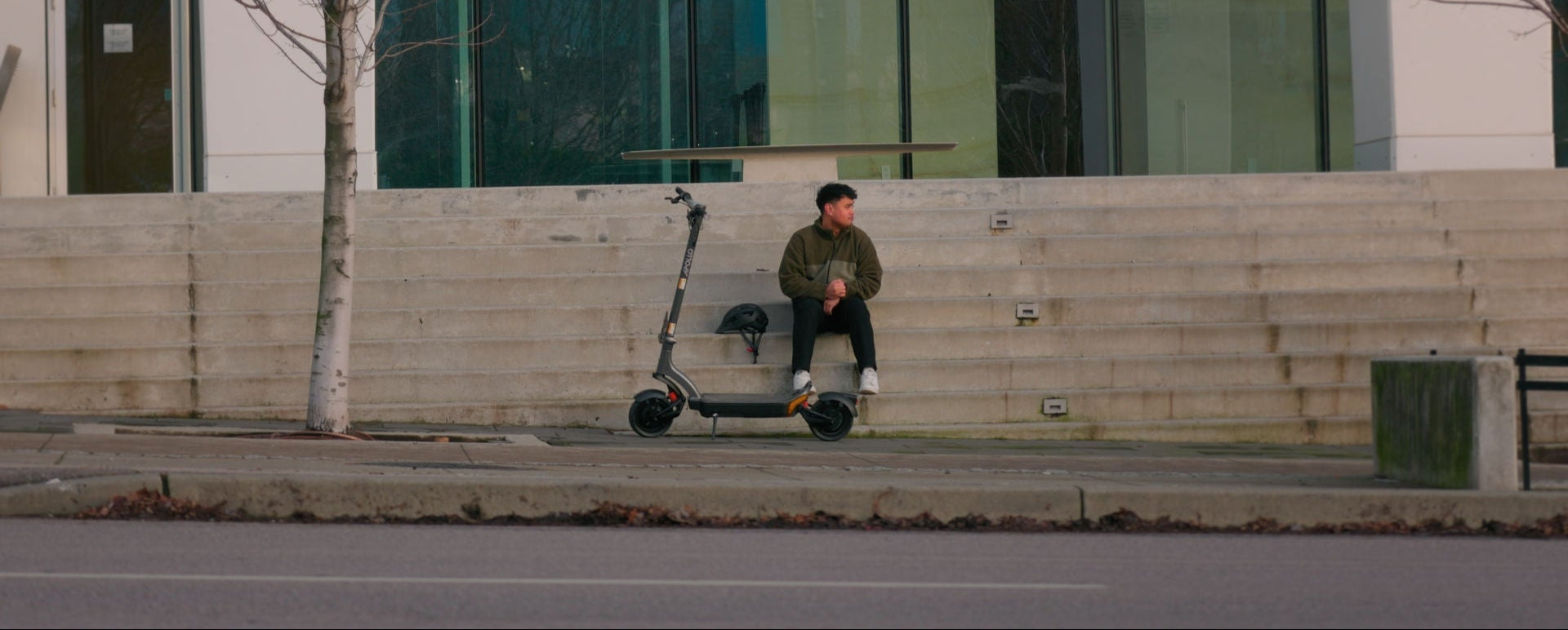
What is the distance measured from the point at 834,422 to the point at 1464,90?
27.7 ft

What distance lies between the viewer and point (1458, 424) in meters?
9.36

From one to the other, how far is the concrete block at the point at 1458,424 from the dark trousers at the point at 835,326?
3.79m

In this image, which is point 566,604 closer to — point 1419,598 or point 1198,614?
point 1198,614

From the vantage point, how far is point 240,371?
13.1 m

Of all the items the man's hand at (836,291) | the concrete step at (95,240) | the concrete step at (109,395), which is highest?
the concrete step at (95,240)

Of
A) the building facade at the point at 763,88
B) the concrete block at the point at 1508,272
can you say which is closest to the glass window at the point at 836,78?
the building facade at the point at 763,88

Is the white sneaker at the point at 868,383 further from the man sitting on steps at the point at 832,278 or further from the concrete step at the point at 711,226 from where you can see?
the concrete step at the point at 711,226

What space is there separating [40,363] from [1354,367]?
31.8 ft

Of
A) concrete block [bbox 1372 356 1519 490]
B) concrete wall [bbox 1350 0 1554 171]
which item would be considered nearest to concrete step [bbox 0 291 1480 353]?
concrete wall [bbox 1350 0 1554 171]

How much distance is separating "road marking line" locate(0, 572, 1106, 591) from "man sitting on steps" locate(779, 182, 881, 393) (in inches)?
224

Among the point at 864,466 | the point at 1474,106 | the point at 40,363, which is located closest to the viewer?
the point at 864,466

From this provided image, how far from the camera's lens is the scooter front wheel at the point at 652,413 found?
12.0m

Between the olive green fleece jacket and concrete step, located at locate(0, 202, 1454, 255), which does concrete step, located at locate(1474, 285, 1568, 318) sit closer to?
concrete step, located at locate(0, 202, 1454, 255)

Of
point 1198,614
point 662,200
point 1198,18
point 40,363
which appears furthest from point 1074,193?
point 1198,614
